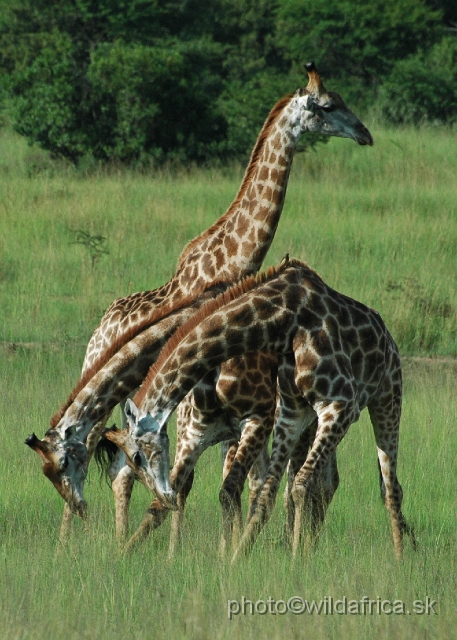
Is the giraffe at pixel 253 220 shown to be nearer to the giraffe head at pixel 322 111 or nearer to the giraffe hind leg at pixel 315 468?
the giraffe head at pixel 322 111

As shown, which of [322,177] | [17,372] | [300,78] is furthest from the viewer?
A: [300,78]

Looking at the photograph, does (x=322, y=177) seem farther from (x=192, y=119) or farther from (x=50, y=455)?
(x=50, y=455)

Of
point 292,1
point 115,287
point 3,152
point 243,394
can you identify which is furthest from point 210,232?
point 292,1

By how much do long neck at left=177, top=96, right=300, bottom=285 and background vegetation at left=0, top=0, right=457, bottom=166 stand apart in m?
10.2

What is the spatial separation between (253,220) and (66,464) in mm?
2102

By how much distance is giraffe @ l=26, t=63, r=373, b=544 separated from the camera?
6609 mm

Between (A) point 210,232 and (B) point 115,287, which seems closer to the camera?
(A) point 210,232

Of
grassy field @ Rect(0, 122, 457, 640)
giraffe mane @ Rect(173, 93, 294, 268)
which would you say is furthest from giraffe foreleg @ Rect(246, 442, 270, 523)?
giraffe mane @ Rect(173, 93, 294, 268)

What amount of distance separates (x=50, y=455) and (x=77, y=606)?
0.73 meters

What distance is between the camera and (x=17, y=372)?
31.2 feet

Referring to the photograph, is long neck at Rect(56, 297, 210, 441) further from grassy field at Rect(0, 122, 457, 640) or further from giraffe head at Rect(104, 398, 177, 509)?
grassy field at Rect(0, 122, 457, 640)

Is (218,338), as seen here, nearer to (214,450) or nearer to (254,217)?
(254,217)

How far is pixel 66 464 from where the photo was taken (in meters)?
5.23

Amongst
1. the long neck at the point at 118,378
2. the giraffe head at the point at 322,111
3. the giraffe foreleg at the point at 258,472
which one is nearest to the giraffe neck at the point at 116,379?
the long neck at the point at 118,378
